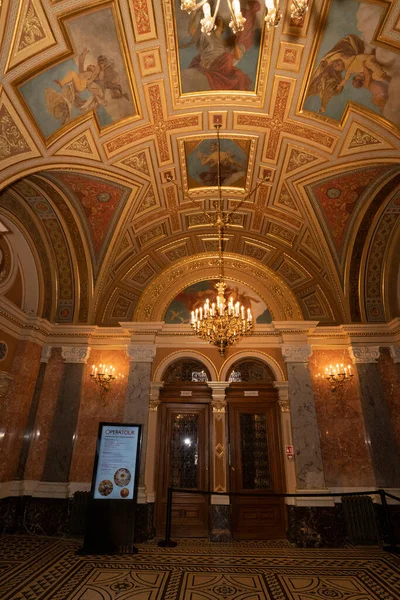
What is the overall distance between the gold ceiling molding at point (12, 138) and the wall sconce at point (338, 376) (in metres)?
7.37

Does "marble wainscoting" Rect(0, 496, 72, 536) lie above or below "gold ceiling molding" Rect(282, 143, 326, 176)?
below

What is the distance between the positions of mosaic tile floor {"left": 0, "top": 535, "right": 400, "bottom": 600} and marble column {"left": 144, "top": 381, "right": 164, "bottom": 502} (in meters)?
1.23

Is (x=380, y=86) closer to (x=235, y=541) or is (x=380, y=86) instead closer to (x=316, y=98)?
(x=316, y=98)

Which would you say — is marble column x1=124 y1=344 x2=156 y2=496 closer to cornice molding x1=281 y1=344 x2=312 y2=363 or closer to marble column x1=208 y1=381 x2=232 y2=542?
marble column x1=208 y1=381 x2=232 y2=542

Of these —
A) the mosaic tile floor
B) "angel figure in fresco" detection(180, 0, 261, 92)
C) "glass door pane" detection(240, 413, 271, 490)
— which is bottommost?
the mosaic tile floor

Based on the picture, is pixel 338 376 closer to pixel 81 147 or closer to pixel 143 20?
pixel 81 147

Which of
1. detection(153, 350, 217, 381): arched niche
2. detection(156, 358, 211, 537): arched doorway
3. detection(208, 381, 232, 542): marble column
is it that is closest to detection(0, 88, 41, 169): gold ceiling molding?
detection(153, 350, 217, 381): arched niche

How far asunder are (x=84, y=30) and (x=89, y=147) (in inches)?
72.0

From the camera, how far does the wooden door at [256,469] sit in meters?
7.60

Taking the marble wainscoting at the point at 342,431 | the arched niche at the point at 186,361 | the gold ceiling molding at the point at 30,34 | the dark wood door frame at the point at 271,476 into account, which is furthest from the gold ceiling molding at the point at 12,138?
the marble wainscoting at the point at 342,431

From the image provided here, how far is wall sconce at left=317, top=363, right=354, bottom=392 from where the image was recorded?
318 inches

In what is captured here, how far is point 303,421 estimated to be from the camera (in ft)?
25.7

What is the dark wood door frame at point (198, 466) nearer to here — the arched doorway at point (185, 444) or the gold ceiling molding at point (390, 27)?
the arched doorway at point (185, 444)

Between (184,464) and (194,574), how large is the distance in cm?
326
